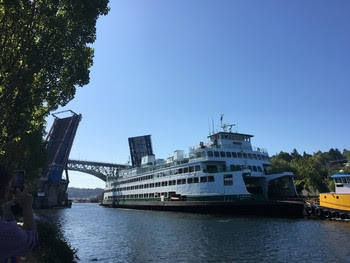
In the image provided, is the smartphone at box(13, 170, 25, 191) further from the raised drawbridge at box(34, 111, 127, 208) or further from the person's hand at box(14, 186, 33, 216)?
the raised drawbridge at box(34, 111, 127, 208)

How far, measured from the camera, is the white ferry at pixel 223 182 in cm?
3858

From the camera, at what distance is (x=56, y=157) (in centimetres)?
7038

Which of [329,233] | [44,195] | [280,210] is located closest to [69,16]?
[329,233]

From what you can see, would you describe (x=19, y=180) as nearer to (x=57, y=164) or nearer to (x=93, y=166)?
(x=57, y=164)

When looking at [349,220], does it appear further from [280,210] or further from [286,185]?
[286,185]

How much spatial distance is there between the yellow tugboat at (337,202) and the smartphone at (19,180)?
33.9 m

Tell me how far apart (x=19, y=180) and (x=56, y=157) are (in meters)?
71.7

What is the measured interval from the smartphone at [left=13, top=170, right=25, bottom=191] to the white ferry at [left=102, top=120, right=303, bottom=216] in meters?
Result: 35.4

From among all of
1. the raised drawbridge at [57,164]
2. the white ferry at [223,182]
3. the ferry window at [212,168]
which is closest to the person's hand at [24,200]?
the white ferry at [223,182]

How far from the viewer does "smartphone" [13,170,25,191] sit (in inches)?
135

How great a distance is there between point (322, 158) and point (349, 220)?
94.7 m

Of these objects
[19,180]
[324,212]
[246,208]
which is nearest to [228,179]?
[246,208]

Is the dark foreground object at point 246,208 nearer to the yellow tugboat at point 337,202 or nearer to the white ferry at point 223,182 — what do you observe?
the white ferry at point 223,182

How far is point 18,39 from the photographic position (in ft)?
44.4
